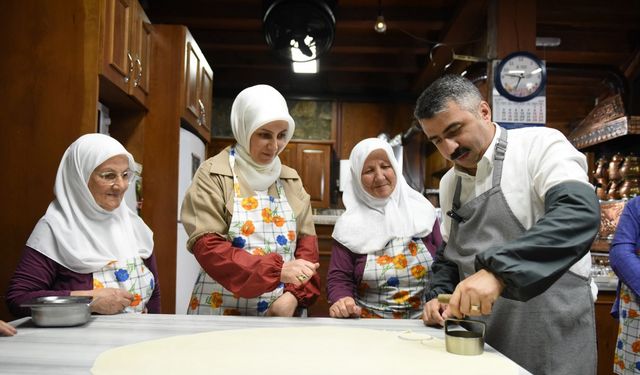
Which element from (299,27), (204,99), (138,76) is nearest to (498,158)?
(138,76)

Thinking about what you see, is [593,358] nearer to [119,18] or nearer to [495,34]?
[119,18]

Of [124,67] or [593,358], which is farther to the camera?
[124,67]

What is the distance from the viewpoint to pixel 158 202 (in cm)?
345

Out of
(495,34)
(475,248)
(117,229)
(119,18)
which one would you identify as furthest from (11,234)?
(495,34)

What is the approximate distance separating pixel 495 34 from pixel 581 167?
304 centimetres

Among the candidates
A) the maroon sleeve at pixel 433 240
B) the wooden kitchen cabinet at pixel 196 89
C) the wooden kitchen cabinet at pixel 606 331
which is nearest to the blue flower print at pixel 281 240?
the maroon sleeve at pixel 433 240

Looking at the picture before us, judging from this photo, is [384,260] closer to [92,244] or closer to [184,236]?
[92,244]

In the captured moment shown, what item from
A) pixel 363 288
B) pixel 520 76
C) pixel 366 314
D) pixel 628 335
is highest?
pixel 520 76

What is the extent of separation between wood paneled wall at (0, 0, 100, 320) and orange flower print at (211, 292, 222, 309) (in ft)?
3.38

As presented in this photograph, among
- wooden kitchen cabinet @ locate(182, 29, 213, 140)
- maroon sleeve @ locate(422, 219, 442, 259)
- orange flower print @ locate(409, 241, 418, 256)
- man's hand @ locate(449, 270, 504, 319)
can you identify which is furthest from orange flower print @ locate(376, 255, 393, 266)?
wooden kitchen cabinet @ locate(182, 29, 213, 140)

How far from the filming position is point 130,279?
1917 millimetres

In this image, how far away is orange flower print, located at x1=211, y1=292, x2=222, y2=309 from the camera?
1.87 m

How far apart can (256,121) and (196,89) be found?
90.3 inches

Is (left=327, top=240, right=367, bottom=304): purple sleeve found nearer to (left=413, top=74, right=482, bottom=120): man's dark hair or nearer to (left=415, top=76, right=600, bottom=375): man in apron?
(left=415, top=76, right=600, bottom=375): man in apron
